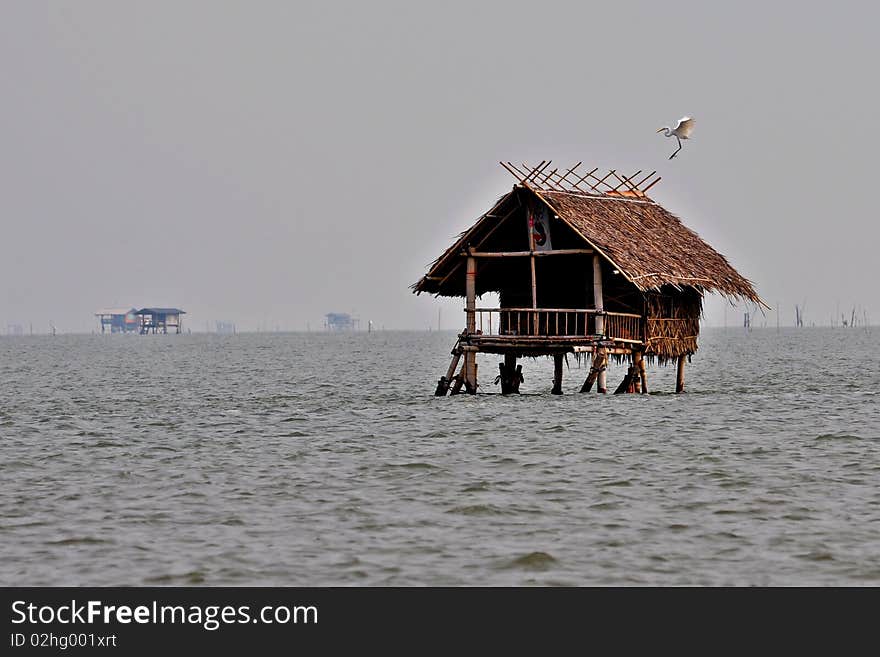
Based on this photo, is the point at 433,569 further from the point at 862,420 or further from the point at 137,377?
the point at 137,377

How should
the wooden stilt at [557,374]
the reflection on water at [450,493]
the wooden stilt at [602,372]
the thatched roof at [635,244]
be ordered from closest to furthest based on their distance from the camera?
the reflection on water at [450,493]
the thatched roof at [635,244]
the wooden stilt at [602,372]
the wooden stilt at [557,374]

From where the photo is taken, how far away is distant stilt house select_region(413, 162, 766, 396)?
1262 inches

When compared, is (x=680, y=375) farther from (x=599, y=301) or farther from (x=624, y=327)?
(x=599, y=301)

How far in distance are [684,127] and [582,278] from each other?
4.48m

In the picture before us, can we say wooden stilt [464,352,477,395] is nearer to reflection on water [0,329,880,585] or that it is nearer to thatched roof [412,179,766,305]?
reflection on water [0,329,880,585]

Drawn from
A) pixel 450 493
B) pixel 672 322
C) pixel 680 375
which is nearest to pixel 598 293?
pixel 672 322

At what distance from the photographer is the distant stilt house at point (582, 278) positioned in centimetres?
3206

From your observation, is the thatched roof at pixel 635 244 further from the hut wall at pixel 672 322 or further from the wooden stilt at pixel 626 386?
the wooden stilt at pixel 626 386

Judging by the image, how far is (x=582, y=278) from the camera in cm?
3484

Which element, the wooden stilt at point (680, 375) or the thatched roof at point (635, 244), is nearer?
the thatched roof at point (635, 244)

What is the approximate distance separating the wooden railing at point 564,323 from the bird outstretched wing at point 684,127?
4698mm

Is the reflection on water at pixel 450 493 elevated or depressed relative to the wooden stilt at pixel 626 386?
depressed

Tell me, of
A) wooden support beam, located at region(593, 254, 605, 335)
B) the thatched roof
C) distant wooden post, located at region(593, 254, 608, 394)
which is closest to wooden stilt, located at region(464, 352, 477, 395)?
the thatched roof

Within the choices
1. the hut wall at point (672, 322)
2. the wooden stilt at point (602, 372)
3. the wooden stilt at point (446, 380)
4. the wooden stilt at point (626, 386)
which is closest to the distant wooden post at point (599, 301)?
the wooden stilt at point (602, 372)
